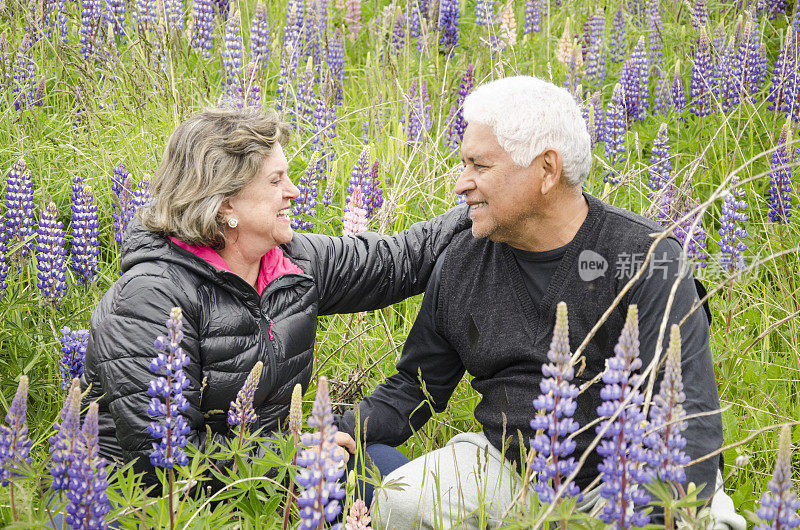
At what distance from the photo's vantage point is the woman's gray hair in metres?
3.14

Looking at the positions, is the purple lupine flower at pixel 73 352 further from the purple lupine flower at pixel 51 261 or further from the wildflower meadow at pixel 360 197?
the purple lupine flower at pixel 51 261

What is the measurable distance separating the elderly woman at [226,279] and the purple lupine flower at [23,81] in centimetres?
251

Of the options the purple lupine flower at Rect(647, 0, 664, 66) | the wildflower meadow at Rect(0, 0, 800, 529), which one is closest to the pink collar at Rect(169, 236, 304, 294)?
the wildflower meadow at Rect(0, 0, 800, 529)

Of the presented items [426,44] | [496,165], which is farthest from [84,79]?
[496,165]

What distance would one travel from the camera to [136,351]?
2.88 meters

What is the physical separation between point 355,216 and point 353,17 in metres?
3.75

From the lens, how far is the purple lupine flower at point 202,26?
5.98 meters

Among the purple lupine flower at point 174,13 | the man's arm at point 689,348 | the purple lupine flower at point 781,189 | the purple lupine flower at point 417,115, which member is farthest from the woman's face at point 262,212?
the purple lupine flower at point 174,13

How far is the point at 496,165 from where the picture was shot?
117 inches

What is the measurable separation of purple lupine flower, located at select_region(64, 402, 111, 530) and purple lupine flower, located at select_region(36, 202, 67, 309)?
226 cm

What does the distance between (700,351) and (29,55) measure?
16.7ft

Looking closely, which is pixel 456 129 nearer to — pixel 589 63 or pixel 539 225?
pixel 589 63

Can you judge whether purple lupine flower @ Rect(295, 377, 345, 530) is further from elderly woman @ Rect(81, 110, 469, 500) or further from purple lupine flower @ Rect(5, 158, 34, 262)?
purple lupine flower @ Rect(5, 158, 34, 262)

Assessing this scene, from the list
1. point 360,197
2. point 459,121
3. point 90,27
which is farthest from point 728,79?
point 90,27
